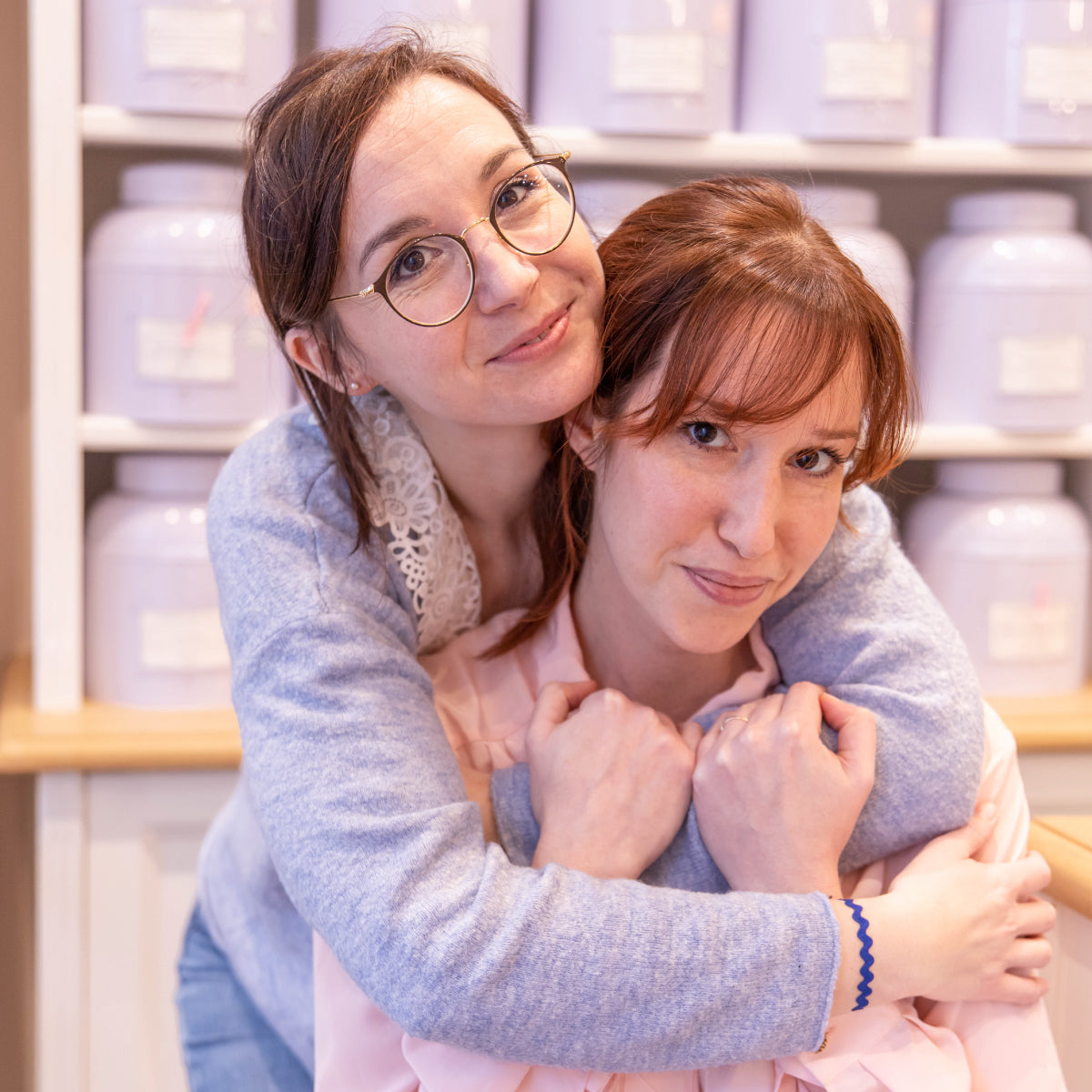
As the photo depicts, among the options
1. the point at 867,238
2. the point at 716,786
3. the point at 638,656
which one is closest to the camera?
the point at 716,786

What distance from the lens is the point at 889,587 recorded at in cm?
107

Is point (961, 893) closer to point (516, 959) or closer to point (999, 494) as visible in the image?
point (516, 959)

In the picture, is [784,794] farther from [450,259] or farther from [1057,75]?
[1057,75]

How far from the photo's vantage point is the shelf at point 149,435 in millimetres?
1568

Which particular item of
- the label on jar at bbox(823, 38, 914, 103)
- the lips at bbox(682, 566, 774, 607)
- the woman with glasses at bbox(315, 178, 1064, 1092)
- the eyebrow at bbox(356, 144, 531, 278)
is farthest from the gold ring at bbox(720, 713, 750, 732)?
the label on jar at bbox(823, 38, 914, 103)

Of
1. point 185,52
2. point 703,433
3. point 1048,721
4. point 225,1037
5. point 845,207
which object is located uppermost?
point 185,52

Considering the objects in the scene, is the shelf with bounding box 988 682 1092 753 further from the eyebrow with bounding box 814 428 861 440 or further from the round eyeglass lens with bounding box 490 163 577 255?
the round eyeglass lens with bounding box 490 163 577 255

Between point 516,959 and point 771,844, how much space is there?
0.72ft

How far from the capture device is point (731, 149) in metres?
1.61

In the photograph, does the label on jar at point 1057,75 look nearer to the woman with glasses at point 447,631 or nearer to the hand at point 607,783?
the woman with glasses at point 447,631

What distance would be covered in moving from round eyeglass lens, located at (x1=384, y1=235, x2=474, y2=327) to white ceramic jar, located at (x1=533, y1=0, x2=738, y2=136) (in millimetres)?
716

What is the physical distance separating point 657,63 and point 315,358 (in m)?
0.74

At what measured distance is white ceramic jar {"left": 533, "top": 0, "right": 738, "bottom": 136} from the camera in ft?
5.02

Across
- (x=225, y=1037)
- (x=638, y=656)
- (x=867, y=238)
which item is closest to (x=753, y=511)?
(x=638, y=656)
